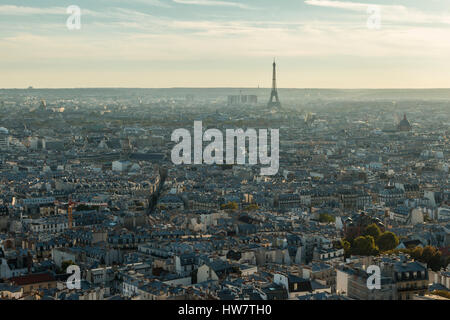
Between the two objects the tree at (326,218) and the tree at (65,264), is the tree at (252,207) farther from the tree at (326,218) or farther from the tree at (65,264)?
the tree at (65,264)

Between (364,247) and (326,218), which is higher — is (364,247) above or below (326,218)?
above

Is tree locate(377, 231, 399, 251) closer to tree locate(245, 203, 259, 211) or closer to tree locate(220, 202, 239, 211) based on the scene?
tree locate(245, 203, 259, 211)

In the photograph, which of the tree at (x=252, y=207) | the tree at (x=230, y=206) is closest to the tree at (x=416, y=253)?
the tree at (x=252, y=207)

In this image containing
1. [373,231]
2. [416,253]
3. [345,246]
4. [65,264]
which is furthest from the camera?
[373,231]

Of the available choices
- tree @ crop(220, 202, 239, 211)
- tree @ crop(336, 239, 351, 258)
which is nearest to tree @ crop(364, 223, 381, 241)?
tree @ crop(336, 239, 351, 258)

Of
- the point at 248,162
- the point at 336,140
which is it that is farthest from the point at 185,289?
the point at 336,140

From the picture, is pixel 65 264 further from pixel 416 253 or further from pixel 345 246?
pixel 416 253

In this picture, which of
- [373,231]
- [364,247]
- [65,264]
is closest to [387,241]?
[373,231]
